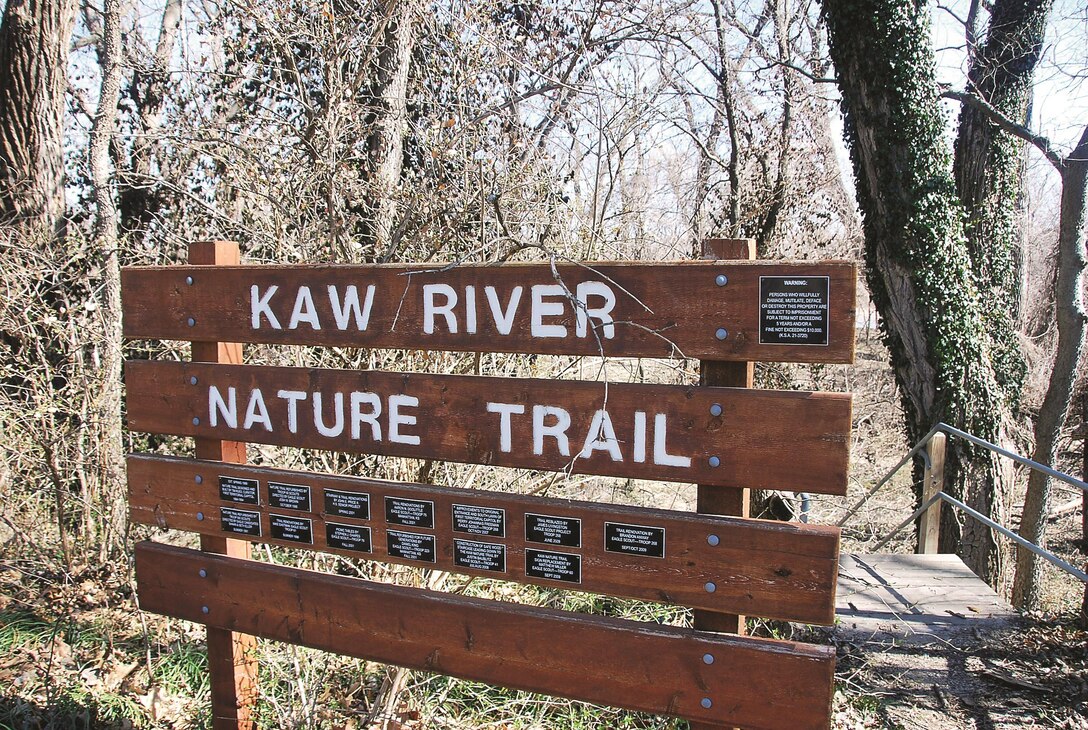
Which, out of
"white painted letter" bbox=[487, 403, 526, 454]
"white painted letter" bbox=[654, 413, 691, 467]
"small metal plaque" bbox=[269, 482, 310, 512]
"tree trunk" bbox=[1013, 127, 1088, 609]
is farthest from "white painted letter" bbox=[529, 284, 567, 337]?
"tree trunk" bbox=[1013, 127, 1088, 609]

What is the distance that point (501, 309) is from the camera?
250cm

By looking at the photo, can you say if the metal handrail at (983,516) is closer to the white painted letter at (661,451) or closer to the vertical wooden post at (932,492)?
the vertical wooden post at (932,492)

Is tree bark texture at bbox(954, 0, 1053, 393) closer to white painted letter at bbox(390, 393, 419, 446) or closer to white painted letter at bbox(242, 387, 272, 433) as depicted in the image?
white painted letter at bbox(390, 393, 419, 446)

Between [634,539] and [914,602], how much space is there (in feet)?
12.3

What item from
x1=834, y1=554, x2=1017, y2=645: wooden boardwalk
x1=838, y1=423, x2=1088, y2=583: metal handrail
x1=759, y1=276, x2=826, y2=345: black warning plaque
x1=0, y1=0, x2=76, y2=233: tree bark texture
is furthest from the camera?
x1=0, y1=0, x2=76, y2=233: tree bark texture

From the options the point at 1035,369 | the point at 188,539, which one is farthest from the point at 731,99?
the point at 1035,369

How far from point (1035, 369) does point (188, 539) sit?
17696 millimetres

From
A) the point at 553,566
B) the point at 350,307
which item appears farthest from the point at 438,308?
the point at 553,566

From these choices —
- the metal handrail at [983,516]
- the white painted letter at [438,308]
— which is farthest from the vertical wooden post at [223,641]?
the metal handrail at [983,516]

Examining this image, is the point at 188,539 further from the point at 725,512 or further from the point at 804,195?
the point at 804,195

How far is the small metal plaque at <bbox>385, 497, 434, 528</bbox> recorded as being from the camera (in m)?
2.65

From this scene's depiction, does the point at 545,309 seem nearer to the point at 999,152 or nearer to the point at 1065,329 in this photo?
the point at 1065,329

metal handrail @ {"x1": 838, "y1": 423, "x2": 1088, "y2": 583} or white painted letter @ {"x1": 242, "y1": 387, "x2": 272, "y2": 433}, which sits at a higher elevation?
white painted letter @ {"x1": 242, "y1": 387, "x2": 272, "y2": 433}

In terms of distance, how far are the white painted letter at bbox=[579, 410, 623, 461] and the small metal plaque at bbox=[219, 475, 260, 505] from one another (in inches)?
54.2
